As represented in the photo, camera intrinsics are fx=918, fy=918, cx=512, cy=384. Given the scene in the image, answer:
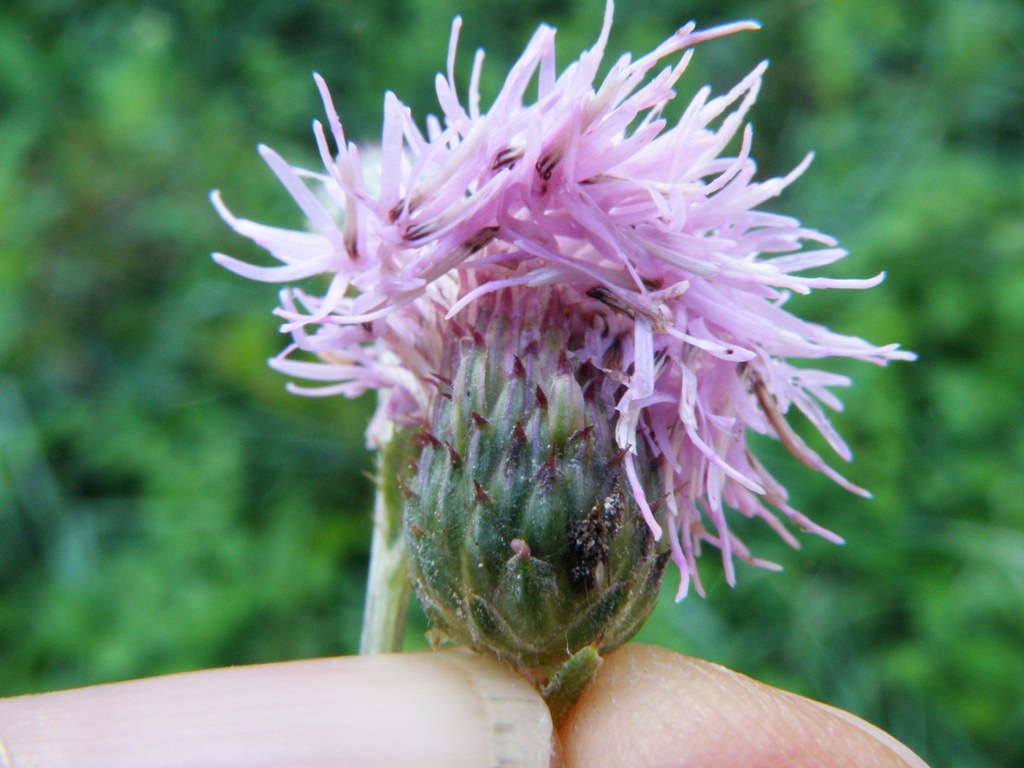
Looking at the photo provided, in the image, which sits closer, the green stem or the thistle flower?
the thistle flower

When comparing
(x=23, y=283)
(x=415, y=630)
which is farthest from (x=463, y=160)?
(x=23, y=283)

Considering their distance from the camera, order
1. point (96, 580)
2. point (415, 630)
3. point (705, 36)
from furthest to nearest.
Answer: point (96, 580) < point (415, 630) < point (705, 36)

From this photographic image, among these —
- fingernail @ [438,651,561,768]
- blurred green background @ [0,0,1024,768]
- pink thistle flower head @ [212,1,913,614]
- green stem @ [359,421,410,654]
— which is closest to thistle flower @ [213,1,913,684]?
pink thistle flower head @ [212,1,913,614]

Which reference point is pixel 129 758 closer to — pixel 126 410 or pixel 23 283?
pixel 126 410

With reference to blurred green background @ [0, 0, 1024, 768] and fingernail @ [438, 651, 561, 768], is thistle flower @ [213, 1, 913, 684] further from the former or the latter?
blurred green background @ [0, 0, 1024, 768]

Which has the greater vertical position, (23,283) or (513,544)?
(23,283)

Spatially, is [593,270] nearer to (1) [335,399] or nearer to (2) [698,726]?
(2) [698,726]

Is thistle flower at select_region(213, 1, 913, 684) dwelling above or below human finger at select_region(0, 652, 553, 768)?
above

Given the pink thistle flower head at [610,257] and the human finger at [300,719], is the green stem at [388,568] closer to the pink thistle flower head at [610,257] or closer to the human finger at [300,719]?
the human finger at [300,719]
